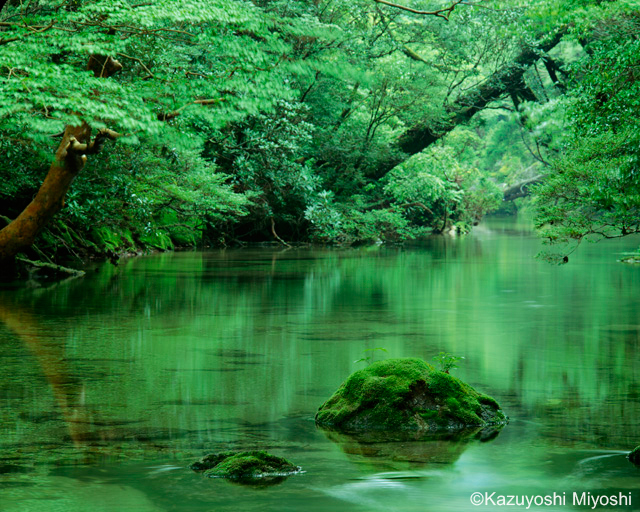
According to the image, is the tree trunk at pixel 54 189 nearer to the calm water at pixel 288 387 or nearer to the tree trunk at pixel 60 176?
the tree trunk at pixel 60 176

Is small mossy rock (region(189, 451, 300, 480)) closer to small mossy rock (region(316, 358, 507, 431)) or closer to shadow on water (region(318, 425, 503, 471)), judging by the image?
shadow on water (region(318, 425, 503, 471))

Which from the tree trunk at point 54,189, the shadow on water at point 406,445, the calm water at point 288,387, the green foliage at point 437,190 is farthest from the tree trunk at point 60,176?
the green foliage at point 437,190

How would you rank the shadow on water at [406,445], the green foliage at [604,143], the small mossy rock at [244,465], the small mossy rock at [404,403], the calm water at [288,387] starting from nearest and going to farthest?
the calm water at [288,387] < the small mossy rock at [244,465] < the shadow on water at [406,445] < the small mossy rock at [404,403] < the green foliage at [604,143]

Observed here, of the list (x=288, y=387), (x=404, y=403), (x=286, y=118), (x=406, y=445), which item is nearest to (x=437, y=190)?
(x=286, y=118)

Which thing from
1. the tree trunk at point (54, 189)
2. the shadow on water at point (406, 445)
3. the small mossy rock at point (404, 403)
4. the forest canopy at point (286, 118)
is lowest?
the shadow on water at point (406, 445)

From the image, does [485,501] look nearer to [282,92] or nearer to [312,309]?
[312,309]

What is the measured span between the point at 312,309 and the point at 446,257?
13.0 meters

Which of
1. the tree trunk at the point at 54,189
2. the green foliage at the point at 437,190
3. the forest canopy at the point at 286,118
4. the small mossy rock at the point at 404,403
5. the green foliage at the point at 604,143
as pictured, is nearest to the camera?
the small mossy rock at the point at 404,403

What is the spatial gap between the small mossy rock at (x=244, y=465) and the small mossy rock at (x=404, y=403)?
1193 millimetres

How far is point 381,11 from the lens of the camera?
98.8 ft

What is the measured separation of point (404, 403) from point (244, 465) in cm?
174

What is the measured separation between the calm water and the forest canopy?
2.57 metres

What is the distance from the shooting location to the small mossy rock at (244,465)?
198 inches

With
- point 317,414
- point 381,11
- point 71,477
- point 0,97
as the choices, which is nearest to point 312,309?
point 0,97
